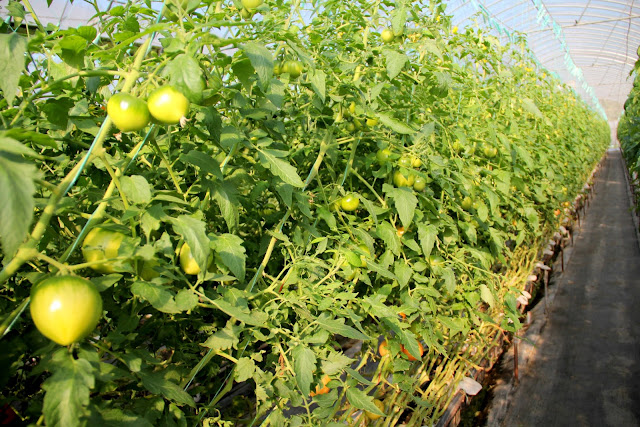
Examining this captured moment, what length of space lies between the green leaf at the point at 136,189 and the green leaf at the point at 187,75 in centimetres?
14

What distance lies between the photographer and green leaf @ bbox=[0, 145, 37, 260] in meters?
0.34

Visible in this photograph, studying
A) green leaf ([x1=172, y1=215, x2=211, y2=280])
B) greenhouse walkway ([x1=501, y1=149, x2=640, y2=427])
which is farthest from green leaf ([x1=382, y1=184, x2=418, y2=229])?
greenhouse walkway ([x1=501, y1=149, x2=640, y2=427])

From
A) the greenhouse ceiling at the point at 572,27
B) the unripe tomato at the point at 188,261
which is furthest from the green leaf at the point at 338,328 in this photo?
the greenhouse ceiling at the point at 572,27

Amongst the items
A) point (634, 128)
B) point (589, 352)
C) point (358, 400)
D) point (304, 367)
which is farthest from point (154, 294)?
point (634, 128)

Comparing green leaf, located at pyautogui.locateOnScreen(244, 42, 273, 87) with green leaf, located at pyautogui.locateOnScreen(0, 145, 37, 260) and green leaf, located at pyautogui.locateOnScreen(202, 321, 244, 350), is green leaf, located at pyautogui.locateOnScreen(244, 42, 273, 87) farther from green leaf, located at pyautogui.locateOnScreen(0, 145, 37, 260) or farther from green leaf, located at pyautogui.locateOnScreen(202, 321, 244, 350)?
green leaf, located at pyautogui.locateOnScreen(202, 321, 244, 350)

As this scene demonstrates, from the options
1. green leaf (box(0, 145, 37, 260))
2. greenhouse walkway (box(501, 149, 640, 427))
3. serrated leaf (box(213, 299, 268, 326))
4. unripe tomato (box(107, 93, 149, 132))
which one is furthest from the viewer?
greenhouse walkway (box(501, 149, 640, 427))

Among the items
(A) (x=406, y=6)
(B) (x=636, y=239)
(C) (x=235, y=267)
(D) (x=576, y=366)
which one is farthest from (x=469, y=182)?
(B) (x=636, y=239)

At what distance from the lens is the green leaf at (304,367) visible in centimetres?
69

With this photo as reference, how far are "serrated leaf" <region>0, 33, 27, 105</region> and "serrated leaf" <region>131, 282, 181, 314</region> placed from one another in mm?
244

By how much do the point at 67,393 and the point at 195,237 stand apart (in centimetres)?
20

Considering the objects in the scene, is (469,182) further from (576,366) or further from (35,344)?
(576,366)

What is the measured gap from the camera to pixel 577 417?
2016mm

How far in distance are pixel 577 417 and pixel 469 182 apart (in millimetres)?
1376

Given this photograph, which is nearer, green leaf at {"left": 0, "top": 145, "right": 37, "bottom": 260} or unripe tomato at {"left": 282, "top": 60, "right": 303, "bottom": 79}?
green leaf at {"left": 0, "top": 145, "right": 37, "bottom": 260}
